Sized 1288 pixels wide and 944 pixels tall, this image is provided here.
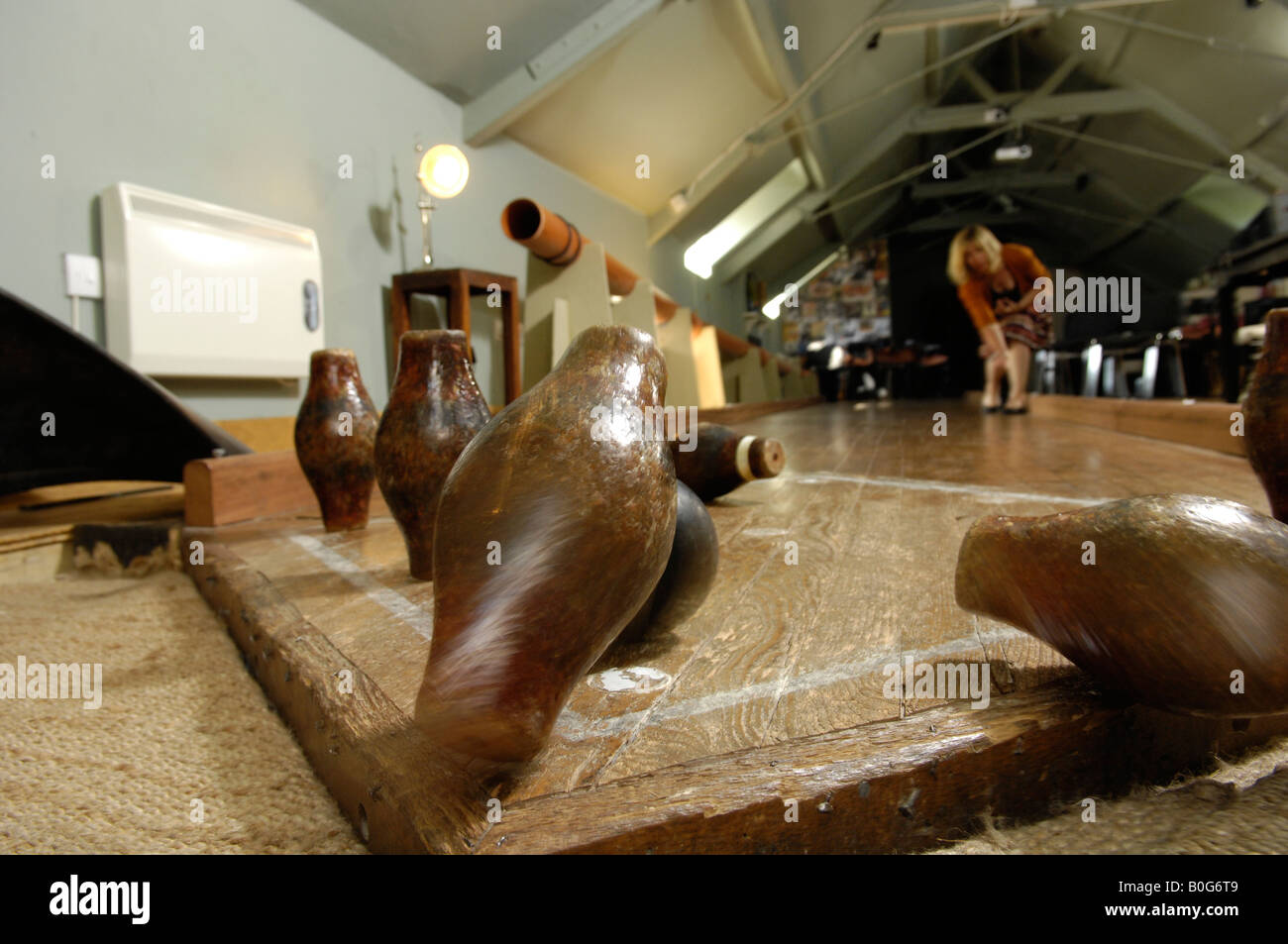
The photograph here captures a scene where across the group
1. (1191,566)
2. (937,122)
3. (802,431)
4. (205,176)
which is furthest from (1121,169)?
(1191,566)

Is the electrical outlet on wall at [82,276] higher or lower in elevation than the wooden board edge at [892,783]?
higher

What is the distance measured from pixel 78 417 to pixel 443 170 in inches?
73.7

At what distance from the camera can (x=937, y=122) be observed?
874 cm

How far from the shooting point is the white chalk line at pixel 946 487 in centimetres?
141

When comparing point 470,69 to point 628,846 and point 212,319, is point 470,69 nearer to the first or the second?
point 212,319

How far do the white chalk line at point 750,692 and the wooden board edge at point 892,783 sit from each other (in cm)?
7

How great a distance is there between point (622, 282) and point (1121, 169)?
30.7 feet

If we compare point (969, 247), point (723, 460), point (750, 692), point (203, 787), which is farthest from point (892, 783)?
point (969, 247)

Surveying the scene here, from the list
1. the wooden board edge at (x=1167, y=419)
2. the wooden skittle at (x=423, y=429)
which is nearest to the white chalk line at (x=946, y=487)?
the wooden board edge at (x=1167, y=419)

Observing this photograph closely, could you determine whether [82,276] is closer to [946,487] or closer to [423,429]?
[423,429]

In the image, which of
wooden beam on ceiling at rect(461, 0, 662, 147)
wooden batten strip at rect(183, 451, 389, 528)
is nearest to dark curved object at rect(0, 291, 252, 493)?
wooden batten strip at rect(183, 451, 389, 528)

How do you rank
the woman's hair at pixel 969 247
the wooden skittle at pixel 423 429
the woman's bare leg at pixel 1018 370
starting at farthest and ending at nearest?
1. the woman's bare leg at pixel 1018 370
2. the woman's hair at pixel 969 247
3. the wooden skittle at pixel 423 429

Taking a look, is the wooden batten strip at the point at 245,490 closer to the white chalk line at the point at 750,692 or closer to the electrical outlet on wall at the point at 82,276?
the electrical outlet on wall at the point at 82,276

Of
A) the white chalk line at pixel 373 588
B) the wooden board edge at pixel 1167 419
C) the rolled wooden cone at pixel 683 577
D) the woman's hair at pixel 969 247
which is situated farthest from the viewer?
the woman's hair at pixel 969 247
